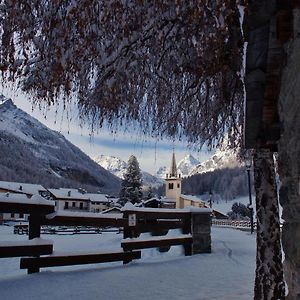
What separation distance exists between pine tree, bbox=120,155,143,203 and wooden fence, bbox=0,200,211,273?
38.0 metres

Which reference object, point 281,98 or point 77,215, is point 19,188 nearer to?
point 77,215

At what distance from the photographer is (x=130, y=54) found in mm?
4836

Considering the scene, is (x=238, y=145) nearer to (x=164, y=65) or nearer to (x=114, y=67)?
(x=164, y=65)

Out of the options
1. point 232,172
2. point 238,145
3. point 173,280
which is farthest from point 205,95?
point 232,172

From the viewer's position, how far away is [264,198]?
4.84 metres

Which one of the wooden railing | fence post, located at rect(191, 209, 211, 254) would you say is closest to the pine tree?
the wooden railing

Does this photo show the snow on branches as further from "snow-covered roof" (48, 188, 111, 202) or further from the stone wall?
"snow-covered roof" (48, 188, 111, 202)

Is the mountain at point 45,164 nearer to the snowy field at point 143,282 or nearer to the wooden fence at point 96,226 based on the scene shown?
the wooden fence at point 96,226

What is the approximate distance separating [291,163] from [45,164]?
170 metres

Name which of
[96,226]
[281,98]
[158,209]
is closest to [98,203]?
[158,209]

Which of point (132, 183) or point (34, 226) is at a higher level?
point (132, 183)

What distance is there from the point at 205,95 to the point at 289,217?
3738 mm

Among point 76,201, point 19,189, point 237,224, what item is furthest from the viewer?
point 76,201

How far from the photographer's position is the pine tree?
4697 centimetres
